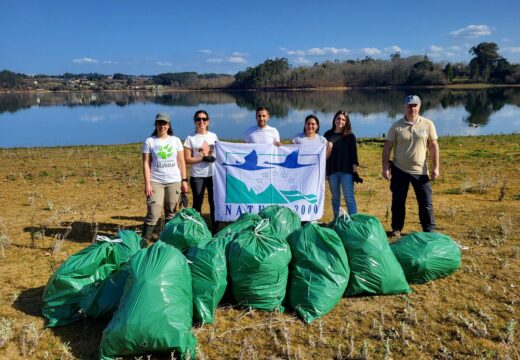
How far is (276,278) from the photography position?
3.33 meters

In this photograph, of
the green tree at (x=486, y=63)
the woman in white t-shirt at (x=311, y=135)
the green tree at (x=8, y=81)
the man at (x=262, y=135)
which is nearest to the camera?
the woman in white t-shirt at (x=311, y=135)

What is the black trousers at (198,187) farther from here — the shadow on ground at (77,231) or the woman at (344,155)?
the woman at (344,155)

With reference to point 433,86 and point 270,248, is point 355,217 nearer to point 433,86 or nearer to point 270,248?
point 270,248

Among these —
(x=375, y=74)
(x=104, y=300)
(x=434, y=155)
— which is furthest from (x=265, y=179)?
(x=375, y=74)

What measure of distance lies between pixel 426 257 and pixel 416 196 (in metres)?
1.36

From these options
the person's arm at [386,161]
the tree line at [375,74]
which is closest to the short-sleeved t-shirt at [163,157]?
the person's arm at [386,161]

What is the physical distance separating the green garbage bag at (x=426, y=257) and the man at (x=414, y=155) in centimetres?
94

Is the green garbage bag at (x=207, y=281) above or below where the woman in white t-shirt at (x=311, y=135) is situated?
below

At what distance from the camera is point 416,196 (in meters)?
5.02

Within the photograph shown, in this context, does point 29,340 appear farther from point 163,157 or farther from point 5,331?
point 163,157

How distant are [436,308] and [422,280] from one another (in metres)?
0.46

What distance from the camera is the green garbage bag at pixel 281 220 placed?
3.97 metres

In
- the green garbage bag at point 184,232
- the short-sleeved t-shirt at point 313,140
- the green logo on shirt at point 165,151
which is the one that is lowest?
the green garbage bag at point 184,232

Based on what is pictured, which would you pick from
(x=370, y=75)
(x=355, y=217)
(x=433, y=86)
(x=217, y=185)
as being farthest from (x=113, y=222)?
(x=370, y=75)
